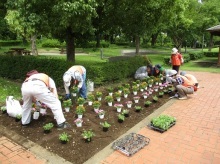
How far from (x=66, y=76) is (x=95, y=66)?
2626 millimetres

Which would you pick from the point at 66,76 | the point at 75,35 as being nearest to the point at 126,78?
the point at 75,35

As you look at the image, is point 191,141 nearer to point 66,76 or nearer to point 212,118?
point 212,118

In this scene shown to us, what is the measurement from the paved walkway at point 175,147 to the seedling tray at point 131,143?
8 centimetres

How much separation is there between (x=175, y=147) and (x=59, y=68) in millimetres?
5545

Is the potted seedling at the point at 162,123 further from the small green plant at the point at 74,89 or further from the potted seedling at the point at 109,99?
the small green plant at the point at 74,89

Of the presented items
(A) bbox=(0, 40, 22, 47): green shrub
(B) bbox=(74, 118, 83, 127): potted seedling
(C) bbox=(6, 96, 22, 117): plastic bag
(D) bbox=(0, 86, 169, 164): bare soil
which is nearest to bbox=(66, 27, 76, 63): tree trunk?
(D) bbox=(0, 86, 169, 164): bare soil

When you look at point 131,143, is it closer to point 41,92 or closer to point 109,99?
point 41,92

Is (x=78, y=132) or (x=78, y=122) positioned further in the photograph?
(x=78, y=122)

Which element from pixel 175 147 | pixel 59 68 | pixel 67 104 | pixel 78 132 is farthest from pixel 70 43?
pixel 175 147

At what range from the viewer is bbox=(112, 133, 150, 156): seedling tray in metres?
3.96

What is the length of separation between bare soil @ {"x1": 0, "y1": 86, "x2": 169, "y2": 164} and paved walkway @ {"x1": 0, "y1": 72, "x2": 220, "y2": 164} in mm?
234

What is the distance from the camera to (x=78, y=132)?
461 centimetres

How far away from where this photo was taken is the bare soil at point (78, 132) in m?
3.94

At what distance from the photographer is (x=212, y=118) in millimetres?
5703
